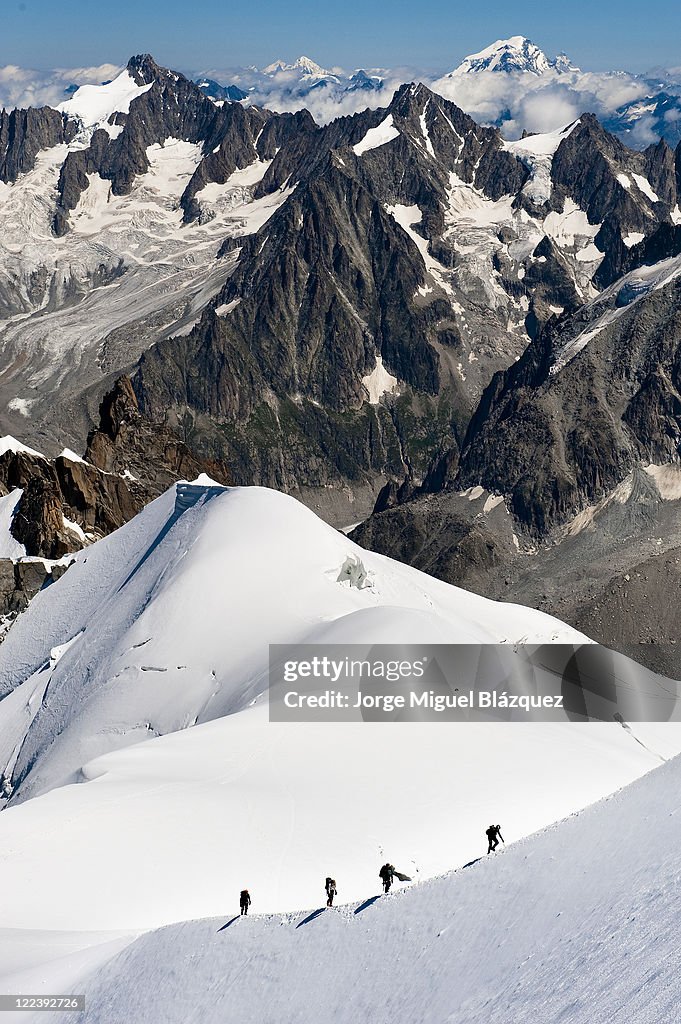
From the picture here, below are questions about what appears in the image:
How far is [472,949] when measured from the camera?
35312mm

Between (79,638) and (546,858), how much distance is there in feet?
217

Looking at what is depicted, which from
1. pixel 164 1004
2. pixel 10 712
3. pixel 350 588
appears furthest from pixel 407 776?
pixel 10 712

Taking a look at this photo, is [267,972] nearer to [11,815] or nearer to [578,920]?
[578,920]

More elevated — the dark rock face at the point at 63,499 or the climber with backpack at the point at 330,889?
the dark rock face at the point at 63,499

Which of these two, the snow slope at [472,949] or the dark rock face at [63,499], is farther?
the dark rock face at [63,499]

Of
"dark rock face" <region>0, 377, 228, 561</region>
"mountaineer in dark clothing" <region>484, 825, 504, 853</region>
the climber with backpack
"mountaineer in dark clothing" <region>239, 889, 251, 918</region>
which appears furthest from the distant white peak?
the climber with backpack

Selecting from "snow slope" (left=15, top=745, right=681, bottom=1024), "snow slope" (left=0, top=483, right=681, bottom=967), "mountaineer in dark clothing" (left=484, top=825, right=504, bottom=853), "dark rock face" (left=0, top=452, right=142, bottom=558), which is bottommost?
"snow slope" (left=15, top=745, right=681, bottom=1024)

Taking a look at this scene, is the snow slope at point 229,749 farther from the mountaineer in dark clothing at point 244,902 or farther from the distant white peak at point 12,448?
the distant white peak at point 12,448

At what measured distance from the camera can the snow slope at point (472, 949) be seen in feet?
101

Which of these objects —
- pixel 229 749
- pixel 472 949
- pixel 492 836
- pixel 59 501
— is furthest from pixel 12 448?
pixel 472 949

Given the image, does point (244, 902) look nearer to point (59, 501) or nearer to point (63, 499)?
point (59, 501)

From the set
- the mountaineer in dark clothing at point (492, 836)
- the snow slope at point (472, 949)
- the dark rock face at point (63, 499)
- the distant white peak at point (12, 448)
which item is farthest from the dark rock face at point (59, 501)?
the snow slope at point (472, 949)

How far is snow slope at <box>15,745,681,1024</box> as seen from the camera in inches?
1211

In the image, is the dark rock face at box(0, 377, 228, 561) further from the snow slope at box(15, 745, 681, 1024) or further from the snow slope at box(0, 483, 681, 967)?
the snow slope at box(15, 745, 681, 1024)
